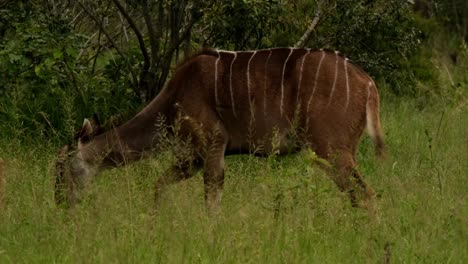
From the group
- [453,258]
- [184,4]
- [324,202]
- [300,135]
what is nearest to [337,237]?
[324,202]

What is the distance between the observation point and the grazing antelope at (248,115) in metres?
6.48

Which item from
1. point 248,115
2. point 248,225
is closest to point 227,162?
point 248,115

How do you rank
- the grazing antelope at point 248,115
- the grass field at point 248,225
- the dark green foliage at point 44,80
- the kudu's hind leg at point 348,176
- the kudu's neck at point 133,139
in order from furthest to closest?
the dark green foliage at point 44,80 < the kudu's neck at point 133,139 < the grazing antelope at point 248,115 < the kudu's hind leg at point 348,176 < the grass field at point 248,225

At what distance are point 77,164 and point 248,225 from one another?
6.92 feet

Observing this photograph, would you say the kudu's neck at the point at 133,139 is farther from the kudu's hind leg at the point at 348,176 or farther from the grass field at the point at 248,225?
the kudu's hind leg at the point at 348,176

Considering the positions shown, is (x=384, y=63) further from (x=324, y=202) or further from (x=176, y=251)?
(x=176, y=251)

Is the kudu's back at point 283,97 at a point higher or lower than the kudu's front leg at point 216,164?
higher

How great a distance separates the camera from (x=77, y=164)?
6816mm

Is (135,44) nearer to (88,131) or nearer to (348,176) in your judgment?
(88,131)

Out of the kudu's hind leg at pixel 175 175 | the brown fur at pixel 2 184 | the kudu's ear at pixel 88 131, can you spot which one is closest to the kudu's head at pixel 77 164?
the kudu's ear at pixel 88 131

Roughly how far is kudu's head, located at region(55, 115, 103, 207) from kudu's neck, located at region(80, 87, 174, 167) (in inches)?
1.3

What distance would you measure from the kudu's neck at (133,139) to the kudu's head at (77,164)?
0.11 feet

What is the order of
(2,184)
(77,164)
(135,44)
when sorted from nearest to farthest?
(2,184) < (77,164) < (135,44)

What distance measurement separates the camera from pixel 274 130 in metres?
6.50
